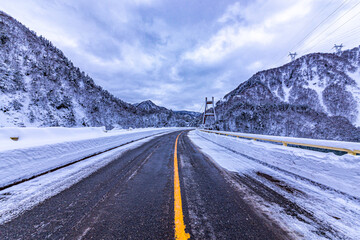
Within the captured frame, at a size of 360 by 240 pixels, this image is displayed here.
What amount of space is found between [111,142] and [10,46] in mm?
35781

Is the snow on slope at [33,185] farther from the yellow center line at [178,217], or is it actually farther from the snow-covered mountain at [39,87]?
the snow-covered mountain at [39,87]

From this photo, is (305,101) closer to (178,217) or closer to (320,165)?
(320,165)

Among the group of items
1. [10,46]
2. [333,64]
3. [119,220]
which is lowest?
[119,220]

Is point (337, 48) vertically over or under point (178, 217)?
over

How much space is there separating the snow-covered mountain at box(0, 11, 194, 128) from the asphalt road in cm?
2593

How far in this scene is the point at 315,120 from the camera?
148ft

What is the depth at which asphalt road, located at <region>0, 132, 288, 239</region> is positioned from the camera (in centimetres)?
171

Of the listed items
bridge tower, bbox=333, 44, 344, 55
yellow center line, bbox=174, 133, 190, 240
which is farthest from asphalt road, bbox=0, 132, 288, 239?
bridge tower, bbox=333, 44, 344, 55

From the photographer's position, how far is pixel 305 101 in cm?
5850

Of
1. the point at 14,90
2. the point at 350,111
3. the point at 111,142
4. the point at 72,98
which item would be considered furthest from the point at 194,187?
the point at 350,111

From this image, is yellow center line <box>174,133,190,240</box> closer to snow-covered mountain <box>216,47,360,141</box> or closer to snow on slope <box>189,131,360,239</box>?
snow on slope <box>189,131,360,239</box>

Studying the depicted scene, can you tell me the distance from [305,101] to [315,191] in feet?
248

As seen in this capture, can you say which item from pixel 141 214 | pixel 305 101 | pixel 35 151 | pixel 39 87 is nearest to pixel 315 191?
pixel 141 214

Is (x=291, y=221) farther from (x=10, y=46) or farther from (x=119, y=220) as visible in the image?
(x=10, y=46)
